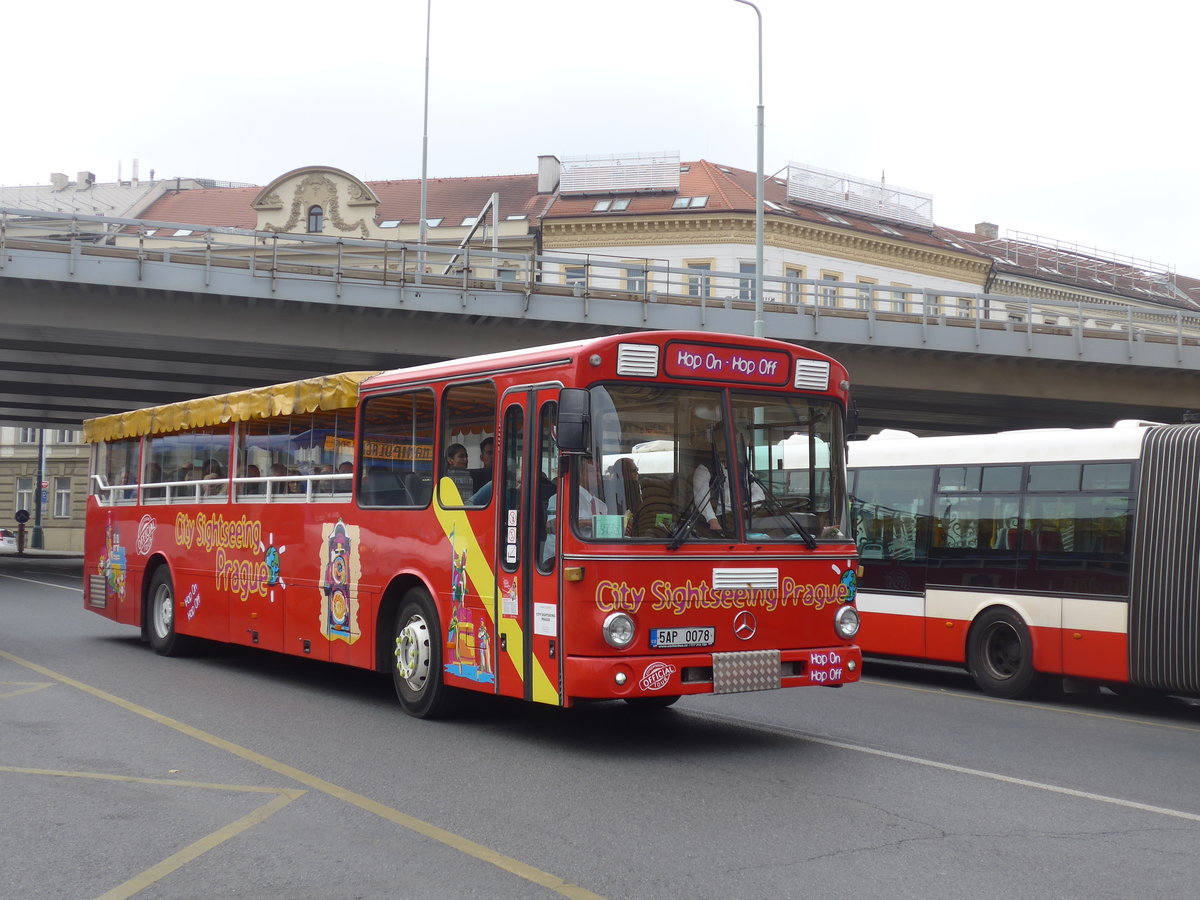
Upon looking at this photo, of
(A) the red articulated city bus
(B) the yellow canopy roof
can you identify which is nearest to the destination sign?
(B) the yellow canopy roof

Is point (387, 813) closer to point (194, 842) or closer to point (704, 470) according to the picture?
point (194, 842)

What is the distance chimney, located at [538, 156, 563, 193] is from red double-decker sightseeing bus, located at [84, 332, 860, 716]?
6181 centimetres

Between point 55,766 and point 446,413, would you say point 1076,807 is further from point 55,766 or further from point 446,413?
point 55,766

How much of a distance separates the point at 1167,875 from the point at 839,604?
148 inches

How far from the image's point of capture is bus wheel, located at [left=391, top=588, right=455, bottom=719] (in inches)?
390

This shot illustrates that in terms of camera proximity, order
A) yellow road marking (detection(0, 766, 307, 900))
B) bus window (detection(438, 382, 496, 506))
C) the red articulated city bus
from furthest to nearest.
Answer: the red articulated city bus, bus window (detection(438, 382, 496, 506)), yellow road marking (detection(0, 766, 307, 900))

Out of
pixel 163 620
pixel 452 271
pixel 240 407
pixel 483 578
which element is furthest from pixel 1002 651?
pixel 452 271

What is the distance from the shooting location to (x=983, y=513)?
14039 millimetres

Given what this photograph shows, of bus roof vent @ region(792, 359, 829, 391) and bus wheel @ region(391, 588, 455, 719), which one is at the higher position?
bus roof vent @ region(792, 359, 829, 391)

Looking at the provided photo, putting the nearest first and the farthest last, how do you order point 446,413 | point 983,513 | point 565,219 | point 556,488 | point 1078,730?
point 556,488, point 446,413, point 1078,730, point 983,513, point 565,219

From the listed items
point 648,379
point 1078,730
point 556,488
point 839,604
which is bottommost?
point 1078,730

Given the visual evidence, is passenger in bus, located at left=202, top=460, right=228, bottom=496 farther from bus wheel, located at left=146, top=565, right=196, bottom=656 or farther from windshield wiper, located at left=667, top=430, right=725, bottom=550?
windshield wiper, located at left=667, top=430, right=725, bottom=550

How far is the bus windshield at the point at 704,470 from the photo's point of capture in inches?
336

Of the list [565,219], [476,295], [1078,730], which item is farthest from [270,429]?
[565,219]
